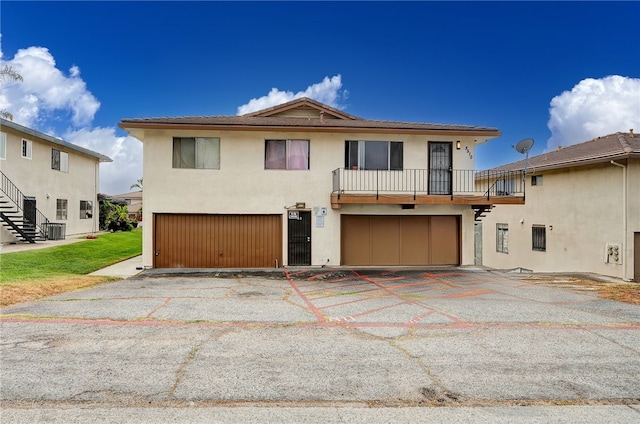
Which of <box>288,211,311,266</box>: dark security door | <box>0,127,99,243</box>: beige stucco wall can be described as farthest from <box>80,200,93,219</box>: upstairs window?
<box>288,211,311,266</box>: dark security door

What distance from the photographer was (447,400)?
424cm

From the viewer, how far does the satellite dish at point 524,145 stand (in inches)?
600

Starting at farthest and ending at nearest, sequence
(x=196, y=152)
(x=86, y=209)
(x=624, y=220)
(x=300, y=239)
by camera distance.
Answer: (x=86, y=209) < (x=300, y=239) < (x=196, y=152) < (x=624, y=220)

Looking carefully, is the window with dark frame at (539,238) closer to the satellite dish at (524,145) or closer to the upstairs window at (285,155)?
the satellite dish at (524,145)

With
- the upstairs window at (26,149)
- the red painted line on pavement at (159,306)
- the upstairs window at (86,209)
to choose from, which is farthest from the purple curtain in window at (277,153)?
the upstairs window at (86,209)

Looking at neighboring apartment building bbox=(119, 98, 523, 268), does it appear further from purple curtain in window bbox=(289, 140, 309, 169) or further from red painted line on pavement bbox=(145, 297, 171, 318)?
red painted line on pavement bbox=(145, 297, 171, 318)

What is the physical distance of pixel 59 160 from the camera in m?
24.1

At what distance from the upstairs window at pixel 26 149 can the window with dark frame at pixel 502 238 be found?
26575 mm

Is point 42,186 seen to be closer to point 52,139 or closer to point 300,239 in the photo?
point 52,139

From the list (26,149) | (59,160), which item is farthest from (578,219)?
(59,160)

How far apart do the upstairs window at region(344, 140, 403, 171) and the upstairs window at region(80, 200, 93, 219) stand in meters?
21.3

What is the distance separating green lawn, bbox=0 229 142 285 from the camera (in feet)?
38.2

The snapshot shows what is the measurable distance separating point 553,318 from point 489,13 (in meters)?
18.4

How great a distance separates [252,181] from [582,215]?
536 inches
